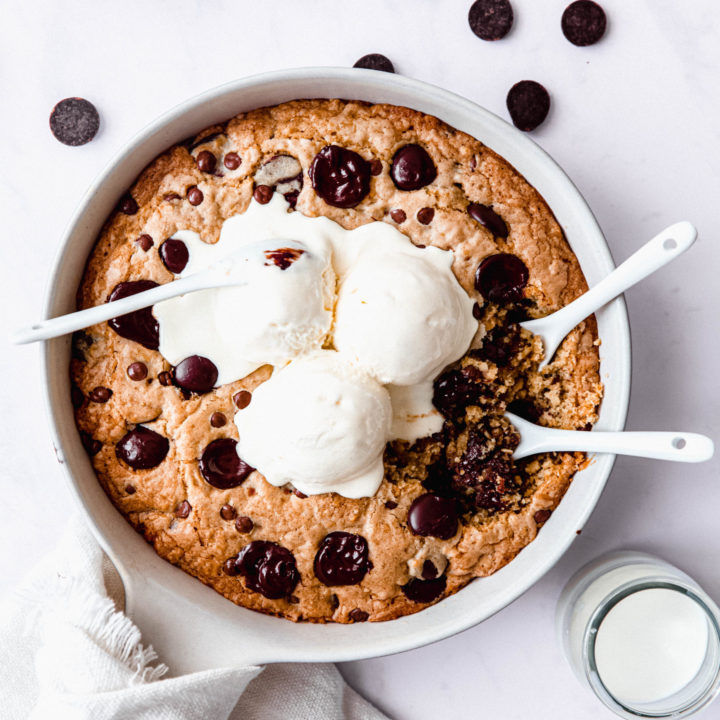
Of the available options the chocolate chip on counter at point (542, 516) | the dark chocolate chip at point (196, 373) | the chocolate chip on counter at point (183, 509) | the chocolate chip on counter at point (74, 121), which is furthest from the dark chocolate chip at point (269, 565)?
the chocolate chip on counter at point (74, 121)

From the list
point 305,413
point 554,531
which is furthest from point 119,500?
point 554,531

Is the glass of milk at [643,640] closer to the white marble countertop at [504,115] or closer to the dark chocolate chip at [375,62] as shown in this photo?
the white marble countertop at [504,115]

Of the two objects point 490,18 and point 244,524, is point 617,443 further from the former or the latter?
point 490,18

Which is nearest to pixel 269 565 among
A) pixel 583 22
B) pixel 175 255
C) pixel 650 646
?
pixel 175 255

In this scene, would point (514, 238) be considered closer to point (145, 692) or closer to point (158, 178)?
point (158, 178)

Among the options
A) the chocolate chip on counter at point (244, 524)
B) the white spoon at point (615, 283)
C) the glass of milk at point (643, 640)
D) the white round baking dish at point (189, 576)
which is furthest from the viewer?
the glass of milk at point (643, 640)
